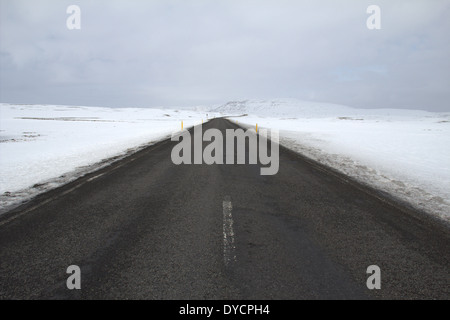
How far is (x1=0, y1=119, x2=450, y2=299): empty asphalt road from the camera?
2.63 m

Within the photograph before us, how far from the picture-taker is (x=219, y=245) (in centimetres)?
343

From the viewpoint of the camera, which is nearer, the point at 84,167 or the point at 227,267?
the point at 227,267

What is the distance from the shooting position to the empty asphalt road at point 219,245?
263cm

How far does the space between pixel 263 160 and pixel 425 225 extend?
6.10 meters
